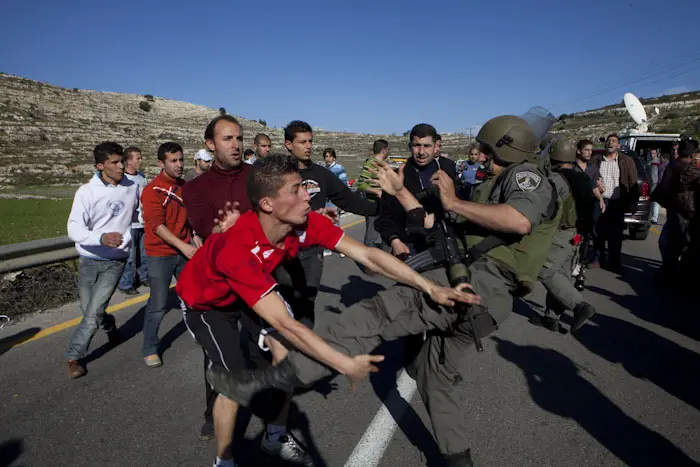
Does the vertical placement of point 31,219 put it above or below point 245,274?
below

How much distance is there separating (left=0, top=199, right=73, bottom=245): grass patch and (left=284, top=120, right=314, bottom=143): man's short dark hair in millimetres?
5962

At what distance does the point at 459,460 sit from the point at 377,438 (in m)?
0.65

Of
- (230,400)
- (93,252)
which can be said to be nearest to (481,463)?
(230,400)

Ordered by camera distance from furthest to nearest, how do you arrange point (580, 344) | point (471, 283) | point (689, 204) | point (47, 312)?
1. point (689, 204)
2. point (47, 312)
3. point (580, 344)
4. point (471, 283)

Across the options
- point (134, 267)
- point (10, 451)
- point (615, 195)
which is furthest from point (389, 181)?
point (615, 195)

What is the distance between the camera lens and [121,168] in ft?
15.5

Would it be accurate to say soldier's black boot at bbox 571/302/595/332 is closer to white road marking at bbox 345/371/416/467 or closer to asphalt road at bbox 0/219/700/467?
asphalt road at bbox 0/219/700/467

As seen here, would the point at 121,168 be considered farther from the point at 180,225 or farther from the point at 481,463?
the point at 481,463

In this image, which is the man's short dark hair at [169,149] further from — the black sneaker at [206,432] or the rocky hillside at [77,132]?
the rocky hillside at [77,132]

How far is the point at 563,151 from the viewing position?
6.02 m

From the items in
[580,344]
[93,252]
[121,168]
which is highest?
[121,168]

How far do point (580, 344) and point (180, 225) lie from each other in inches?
173

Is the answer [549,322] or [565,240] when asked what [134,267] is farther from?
[565,240]

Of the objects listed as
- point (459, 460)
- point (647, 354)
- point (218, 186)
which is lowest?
point (647, 354)
